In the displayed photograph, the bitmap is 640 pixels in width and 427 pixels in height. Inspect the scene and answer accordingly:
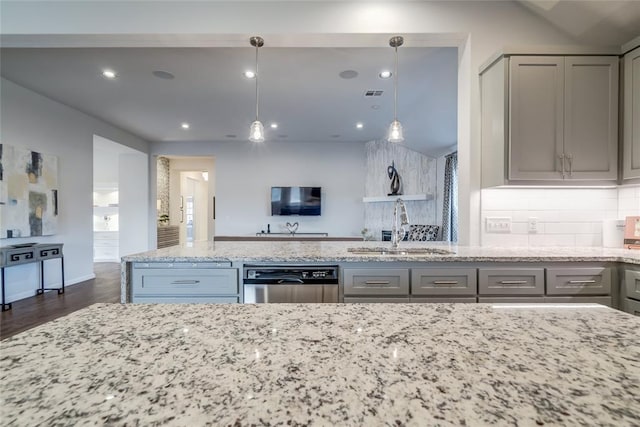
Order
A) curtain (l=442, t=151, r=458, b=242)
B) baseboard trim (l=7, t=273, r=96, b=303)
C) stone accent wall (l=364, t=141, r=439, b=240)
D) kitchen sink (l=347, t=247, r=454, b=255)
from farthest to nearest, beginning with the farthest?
stone accent wall (l=364, t=141, r=439, b=240)
curtain (l=442, t=151, r=458, b=242)
baseboard trim (l=7, t=273, r=96, b=303)
kitchen sink (l=347, t=247, r=454, b=255)

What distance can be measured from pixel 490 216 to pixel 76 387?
257cm

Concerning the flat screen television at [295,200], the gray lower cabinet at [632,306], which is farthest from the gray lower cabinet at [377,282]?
the flat screen television at [295,200]

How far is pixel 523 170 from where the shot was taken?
209 centimetres

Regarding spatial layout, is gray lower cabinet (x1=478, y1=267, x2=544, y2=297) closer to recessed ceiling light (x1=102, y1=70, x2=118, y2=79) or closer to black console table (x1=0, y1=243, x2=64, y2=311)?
recessed ceiling light (x1=102, y1=70, x2=118, y2=79)

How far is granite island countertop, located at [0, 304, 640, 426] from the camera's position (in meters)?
0.40

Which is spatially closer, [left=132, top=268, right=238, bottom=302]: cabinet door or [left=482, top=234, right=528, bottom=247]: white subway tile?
[left=132, top=268, right=238, bottom=302]: cabinet door

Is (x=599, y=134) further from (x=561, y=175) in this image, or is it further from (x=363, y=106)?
(x=363, y=106)

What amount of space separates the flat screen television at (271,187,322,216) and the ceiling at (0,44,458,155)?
155cm

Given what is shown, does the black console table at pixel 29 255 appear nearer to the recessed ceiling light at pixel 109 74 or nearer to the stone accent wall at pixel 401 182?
the recessed ceiling light at pixel 109 74

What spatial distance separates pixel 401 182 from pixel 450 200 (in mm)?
1340

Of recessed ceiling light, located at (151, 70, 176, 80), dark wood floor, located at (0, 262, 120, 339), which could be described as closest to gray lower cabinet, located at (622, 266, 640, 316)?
recessed ceiling light, located at (151, 70, 176, 80)

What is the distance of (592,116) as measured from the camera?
2.10m

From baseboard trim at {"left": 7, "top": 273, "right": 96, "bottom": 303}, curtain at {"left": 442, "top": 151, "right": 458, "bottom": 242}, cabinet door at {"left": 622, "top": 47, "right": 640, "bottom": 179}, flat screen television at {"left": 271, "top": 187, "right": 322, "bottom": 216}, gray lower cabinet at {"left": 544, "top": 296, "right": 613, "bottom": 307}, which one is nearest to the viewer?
gray lower cabinet at {"left": 544, "top": 296, "right": 613, "bottom": 307}

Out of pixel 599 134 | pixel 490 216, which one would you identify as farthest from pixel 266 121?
pixel 599 134
